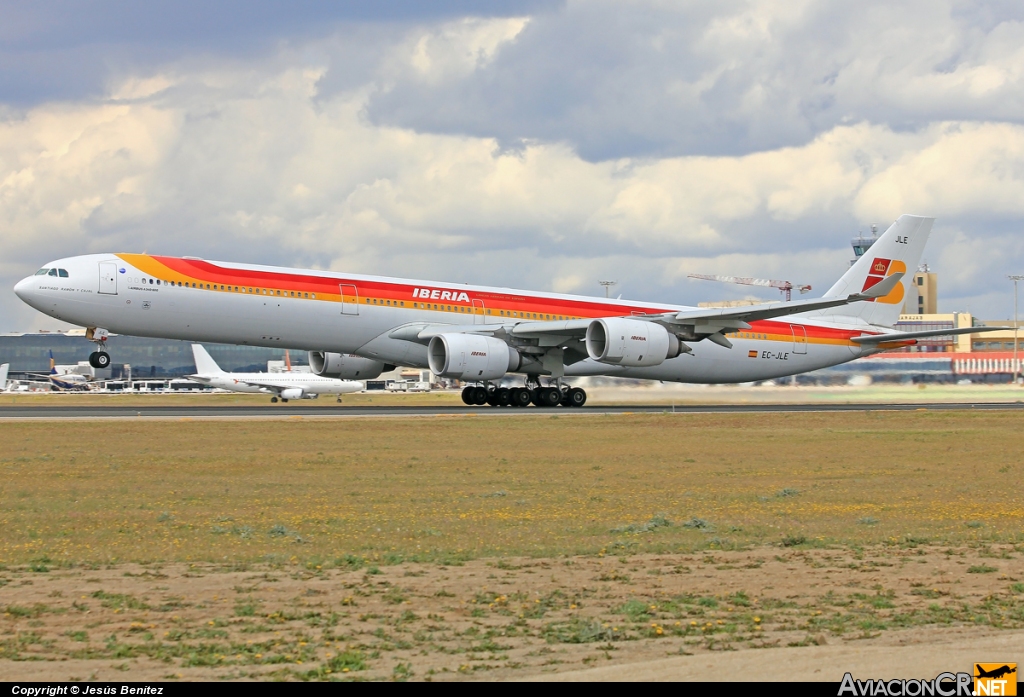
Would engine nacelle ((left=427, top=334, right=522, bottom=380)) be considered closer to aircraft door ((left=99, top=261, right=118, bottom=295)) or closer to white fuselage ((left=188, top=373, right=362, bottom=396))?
aircraft door ((left=99, top=261, right=118, bottom=295))

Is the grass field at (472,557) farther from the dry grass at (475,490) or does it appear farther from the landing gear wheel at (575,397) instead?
the landing gear wheel at (575,397)

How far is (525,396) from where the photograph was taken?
43.7 m

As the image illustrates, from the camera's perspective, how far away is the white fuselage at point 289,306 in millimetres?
36688

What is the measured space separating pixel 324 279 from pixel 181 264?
16.2 ft

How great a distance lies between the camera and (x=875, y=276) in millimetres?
50281

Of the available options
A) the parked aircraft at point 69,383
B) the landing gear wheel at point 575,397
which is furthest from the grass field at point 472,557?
the parked aircraft at point 69,383

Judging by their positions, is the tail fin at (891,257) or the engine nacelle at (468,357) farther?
the tail fin at (891,257)

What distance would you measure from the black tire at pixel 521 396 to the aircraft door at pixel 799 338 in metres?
13.5

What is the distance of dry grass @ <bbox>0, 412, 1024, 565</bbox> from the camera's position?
12578mm

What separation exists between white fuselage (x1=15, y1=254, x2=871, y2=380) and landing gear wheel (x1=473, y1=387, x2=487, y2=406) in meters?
2.84

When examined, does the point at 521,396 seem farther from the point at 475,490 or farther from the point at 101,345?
the point at 475,490

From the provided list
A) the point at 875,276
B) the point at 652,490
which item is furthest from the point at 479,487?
the point at 875,276

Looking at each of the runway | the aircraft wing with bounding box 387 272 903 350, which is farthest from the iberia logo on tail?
the aircraft wing with bounding box 387 272 903 350

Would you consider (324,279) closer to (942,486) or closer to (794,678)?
(942,486)
